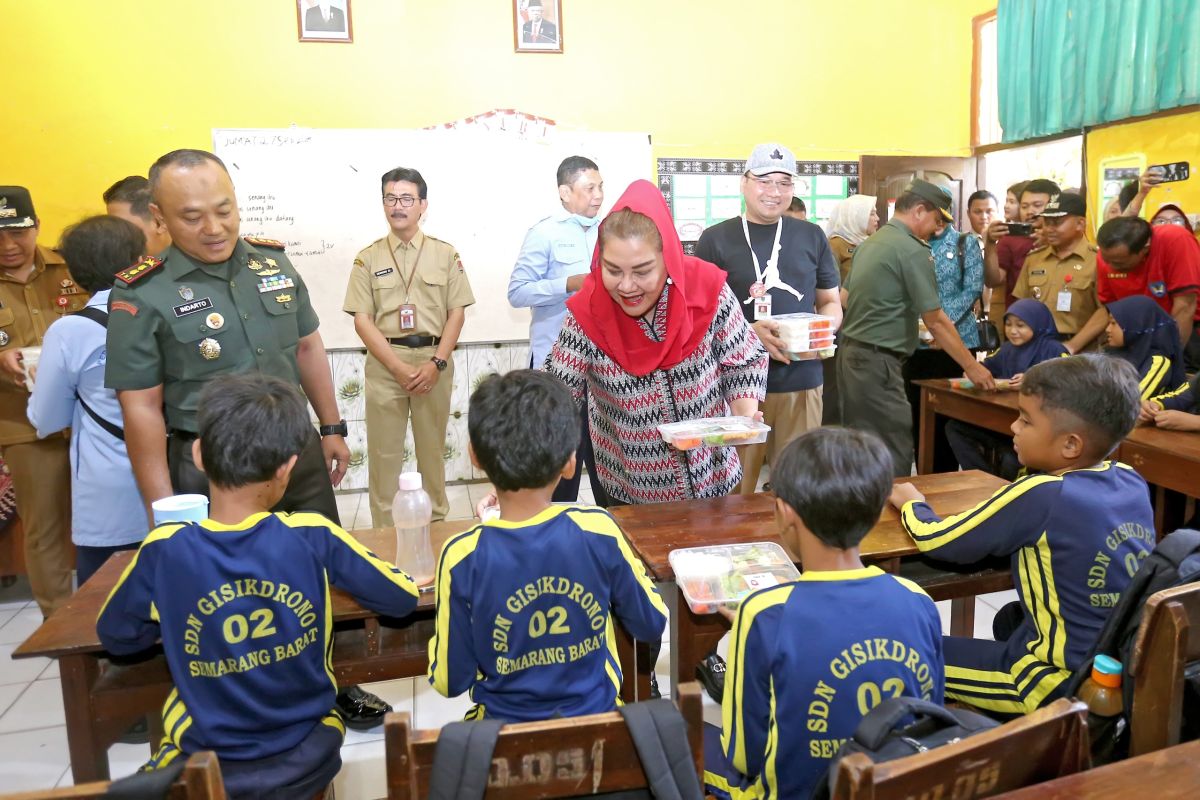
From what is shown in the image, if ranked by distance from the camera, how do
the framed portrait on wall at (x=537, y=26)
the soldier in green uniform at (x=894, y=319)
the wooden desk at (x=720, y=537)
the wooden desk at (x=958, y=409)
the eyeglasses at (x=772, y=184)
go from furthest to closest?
the framed portrait on wall at (x=537, y=26), the soldier in green uniform at (x=894, y=319), the wooden desk at (x=958, y=409), the eyeglasses at (x=772, y=184), the wooden desk at (x=720, y=537)

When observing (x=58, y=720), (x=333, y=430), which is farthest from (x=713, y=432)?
(x=58, y=720)

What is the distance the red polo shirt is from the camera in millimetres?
3939

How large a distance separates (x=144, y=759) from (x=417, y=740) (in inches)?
74.8

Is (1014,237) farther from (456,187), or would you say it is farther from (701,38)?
(456,187)

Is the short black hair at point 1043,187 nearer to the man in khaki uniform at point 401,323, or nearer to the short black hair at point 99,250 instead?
the man in khaki uniform at point 401,323

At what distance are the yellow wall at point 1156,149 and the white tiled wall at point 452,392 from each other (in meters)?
3.63

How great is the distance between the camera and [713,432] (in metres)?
2.05

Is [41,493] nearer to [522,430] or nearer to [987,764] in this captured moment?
[522,430]

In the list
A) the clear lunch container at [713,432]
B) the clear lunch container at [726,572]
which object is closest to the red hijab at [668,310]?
the clear lunch container at [713,432]

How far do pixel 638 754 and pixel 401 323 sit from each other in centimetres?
326

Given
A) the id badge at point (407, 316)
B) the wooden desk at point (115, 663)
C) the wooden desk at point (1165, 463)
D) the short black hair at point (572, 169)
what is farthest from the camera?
the short black hair at point (572, 169)

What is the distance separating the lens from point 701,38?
5211 mm

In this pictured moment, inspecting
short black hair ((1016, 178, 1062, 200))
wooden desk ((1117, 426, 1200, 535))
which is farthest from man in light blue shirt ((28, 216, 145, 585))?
short black hair ((1016, 178, 1062, 200))

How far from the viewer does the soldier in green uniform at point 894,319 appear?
3777 mm
